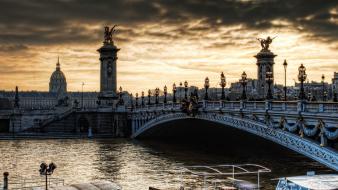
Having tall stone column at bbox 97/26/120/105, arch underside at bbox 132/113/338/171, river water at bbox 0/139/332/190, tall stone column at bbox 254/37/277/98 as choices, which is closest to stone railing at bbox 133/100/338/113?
arch underside at bbox 132/113/338/171

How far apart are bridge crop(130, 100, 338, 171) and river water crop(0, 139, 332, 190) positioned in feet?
13.5

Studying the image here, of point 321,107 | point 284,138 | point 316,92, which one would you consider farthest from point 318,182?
point 316,92

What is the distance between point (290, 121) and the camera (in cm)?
3838

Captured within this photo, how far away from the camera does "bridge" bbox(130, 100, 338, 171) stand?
3297 centimetres

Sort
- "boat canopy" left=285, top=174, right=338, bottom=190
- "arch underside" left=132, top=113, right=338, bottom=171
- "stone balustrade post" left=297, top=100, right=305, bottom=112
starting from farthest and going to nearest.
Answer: "stone balustrade post" left=297, top=100, right=305, bottom=112 → "arch underside" left=132, top=113, right=338, bottom=171 → "boat canopy" left=285, top=174, right=338, bottom=190

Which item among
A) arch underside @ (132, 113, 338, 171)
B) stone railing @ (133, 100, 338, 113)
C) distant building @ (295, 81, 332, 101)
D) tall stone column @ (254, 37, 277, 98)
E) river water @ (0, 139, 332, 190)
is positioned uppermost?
tall stone column @ (254, 37, 277, 98)

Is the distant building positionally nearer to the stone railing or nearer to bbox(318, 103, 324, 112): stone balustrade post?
the stone railing

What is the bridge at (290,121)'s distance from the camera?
108 feet

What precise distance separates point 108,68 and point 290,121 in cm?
7337

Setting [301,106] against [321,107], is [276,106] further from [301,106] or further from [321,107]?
[321,107]

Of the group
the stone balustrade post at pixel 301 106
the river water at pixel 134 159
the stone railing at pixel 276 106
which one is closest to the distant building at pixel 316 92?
the river water at pixel 134 159

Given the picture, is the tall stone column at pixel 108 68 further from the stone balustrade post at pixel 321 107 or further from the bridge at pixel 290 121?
the stone balustrade post at pixel 321 107

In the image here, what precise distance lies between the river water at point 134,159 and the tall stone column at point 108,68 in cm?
2971

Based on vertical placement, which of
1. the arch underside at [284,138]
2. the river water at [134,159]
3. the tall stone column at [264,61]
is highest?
the tall stone column at [264,61]
